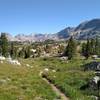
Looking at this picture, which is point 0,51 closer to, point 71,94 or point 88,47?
point 88,47

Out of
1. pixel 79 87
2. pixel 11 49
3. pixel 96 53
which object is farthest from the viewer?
pixel 11 49

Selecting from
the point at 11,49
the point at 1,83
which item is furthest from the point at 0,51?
the point at 1,83

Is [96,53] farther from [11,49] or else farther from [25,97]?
[25,97]

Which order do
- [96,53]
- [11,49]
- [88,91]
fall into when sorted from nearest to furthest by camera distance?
1. [88,91]
2. [96,53]
3. [11,49]

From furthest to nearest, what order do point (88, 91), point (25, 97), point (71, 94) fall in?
point (88, 91) → point (71, 94) → point (25, 97)

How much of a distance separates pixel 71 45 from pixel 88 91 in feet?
314

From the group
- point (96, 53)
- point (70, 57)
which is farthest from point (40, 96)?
point (96, 53)

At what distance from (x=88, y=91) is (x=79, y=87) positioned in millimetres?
3978

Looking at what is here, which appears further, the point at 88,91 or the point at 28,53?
the point at 28,53

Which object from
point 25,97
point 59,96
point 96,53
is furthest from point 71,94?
point 96,53

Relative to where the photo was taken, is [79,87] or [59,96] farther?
[79,87]

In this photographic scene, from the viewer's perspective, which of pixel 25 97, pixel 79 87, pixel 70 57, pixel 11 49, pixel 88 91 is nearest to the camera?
pixel 25 97

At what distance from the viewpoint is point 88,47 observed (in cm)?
14712

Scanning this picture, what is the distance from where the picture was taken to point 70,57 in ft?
428
